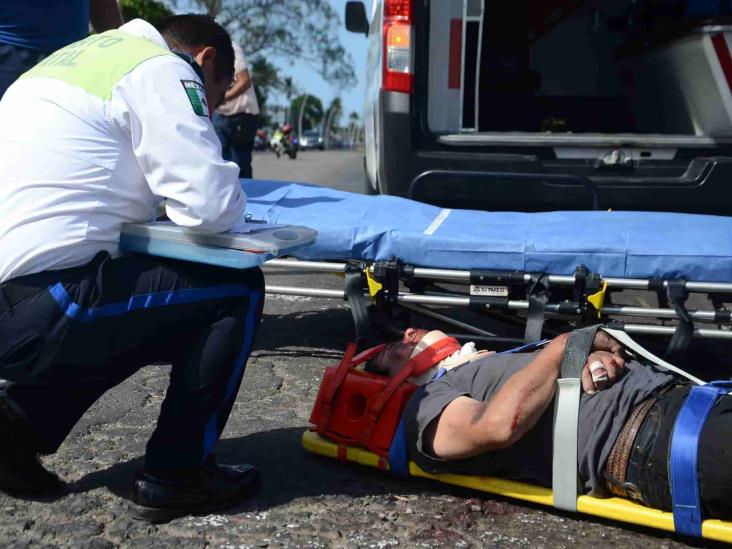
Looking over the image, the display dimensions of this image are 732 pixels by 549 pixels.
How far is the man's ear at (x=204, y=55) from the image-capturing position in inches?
109

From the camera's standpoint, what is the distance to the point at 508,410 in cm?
251

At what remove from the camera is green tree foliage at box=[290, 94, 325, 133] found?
11275 cm

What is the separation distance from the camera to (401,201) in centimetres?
428

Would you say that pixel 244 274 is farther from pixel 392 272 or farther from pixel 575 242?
pixel 575 242

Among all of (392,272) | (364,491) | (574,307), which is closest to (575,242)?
(574,307)

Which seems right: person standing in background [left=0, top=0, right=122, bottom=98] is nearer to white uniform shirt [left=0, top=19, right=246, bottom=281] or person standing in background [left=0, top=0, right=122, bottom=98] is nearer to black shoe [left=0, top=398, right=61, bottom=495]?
white uniform shirt [left=0, top=19, right=246, bottom=281]

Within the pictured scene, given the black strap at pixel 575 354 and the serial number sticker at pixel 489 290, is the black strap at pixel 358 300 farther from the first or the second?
the black strap at pixel 575 354

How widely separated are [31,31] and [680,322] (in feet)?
8.97

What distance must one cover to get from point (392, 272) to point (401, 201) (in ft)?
2.22

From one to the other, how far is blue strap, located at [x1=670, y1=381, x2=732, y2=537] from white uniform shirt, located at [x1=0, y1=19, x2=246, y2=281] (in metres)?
1.20

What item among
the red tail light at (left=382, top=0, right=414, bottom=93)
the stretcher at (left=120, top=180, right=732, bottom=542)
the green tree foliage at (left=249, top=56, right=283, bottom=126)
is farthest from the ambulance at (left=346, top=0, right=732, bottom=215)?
the green tree foliage at (left=249, top=56, right=283, bottom=126)

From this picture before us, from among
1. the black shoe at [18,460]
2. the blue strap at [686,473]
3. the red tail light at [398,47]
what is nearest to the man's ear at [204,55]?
the black shoe at [18,460]

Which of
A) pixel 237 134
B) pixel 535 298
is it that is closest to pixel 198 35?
pixel 535 298

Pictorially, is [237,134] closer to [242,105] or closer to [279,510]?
[242,105]
